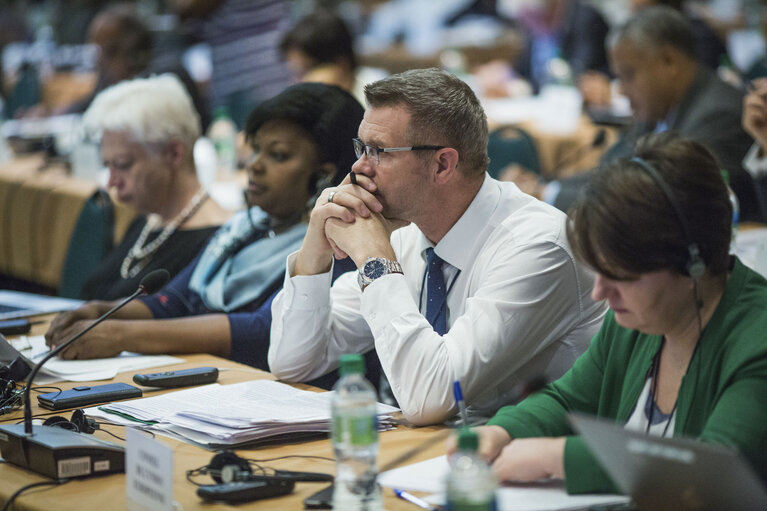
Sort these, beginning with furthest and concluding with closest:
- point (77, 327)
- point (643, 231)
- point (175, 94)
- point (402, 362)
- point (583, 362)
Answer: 1. point (175, 94)
2. point (77, 327)
3. point (402, 362)
4. point (583, 362)
5. point (643, 231)

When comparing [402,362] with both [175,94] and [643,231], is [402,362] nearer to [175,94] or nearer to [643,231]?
[643,231]

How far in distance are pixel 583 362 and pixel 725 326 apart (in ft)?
1.00

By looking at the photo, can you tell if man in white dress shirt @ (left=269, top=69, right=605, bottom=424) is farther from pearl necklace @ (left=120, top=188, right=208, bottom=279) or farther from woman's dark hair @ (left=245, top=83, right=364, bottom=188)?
pearl necklace @ (left=120, top=188, right=208, bottom=279)

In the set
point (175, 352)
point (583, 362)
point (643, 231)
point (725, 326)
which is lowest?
point (175, 352)

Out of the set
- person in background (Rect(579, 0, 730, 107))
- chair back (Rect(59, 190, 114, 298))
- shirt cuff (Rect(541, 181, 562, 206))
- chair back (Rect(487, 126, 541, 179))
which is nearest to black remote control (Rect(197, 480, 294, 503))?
chair back (Rect(59, 190, 114, 298))

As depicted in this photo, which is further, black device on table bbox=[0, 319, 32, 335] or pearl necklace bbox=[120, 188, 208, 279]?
pearl necklace bbox=[120, 188, 208, 279]

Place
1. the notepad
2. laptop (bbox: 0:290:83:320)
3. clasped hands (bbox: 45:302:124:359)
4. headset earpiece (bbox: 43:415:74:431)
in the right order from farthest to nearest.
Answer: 1. laptop (bbox: 0:290:83:320)
2. clasped hands (bbox: 45:302:124:359)
3. headset earpiece (bbox: 43:415:74:431)
4. the notepad

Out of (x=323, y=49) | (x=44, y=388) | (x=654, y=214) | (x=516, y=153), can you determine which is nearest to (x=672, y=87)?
(x=516, y=153)

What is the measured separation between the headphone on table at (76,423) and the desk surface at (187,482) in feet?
0.09

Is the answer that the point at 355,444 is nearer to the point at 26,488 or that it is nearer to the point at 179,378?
the point at 26,488

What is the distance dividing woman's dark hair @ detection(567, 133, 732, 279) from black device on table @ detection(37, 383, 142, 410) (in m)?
1.03

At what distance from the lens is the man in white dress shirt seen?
6.07ft

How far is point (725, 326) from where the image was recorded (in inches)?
57.4

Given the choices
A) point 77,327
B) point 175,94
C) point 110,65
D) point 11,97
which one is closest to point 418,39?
point 110,65
